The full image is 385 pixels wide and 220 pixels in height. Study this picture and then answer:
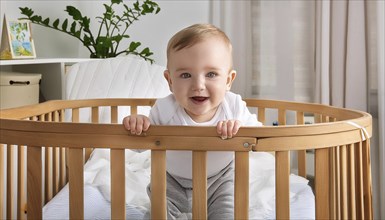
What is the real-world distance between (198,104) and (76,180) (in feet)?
1.22

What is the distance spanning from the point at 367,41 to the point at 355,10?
14cm

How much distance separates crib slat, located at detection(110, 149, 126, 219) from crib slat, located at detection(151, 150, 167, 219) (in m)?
0.06

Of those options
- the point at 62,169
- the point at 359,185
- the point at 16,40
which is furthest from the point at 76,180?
the point at 16,40

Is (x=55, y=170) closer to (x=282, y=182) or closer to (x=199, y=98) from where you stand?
(x=199, y=98)

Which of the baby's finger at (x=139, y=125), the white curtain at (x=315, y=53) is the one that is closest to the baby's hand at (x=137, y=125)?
the baby's finger at (x=139, y=125)

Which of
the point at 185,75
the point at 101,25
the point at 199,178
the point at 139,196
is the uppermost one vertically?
the point at 101,25

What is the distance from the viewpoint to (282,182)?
123 centimetres

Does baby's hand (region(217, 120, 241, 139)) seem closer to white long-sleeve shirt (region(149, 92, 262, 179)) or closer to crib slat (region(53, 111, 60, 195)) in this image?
white long-sleeve shirt (region(149, 92, 262, 179))

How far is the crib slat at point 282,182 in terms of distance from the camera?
1224 mm

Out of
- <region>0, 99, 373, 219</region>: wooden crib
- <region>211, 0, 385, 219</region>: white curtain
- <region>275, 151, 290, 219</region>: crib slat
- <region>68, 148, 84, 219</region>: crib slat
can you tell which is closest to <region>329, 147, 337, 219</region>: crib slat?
<region>0, 99, 373, 219</region>: wooden crib

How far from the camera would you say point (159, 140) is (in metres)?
1.20

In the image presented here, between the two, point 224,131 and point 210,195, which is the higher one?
point 224,131

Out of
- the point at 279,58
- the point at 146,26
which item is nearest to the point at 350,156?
the point at 279,58

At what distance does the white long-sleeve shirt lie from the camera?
147 centimetres
